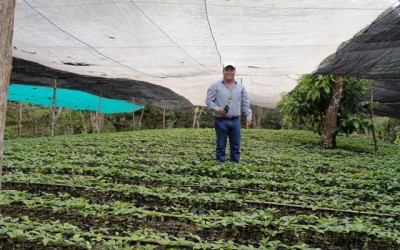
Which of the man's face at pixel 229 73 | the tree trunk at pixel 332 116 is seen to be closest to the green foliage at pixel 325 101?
the tree trunk at pixel 332 116

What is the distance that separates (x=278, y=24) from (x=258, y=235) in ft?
11.4

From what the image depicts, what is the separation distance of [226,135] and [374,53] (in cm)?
277

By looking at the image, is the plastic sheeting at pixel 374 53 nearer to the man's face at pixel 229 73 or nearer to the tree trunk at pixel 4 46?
the man's face at pixel 229 73

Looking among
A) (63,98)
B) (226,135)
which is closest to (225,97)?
(226,135)

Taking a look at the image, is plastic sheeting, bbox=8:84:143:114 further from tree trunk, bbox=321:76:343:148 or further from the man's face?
the man's face

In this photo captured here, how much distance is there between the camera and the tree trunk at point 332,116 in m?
8.86

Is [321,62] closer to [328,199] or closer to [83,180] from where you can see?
[328,199]

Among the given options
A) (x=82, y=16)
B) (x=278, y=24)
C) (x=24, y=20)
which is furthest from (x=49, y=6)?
(x=278, y=24)

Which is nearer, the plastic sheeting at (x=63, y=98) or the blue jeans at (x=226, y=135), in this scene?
the blue jeans at (x=226, y=135)

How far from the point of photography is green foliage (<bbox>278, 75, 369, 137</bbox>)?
892 centimetres

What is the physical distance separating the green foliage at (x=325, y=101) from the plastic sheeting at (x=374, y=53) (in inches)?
52.3

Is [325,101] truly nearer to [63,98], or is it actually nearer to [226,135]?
[226,135]

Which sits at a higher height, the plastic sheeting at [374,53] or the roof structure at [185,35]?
the roof structure at [185,35]

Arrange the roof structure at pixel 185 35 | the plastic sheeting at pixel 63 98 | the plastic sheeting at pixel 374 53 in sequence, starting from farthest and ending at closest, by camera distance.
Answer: the plastic sheeting at pixel 63 98 < the plastic sheeting at pixel 374 53 < the roof structure at pixel 185 35
